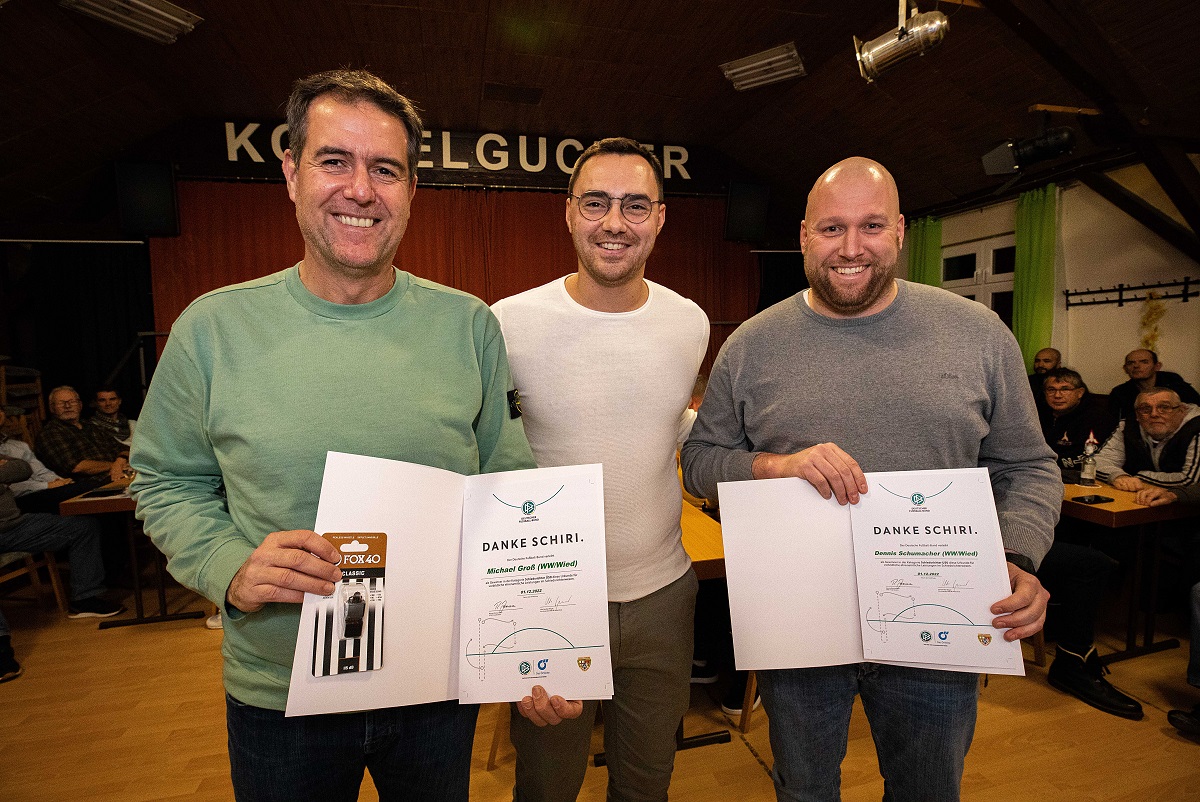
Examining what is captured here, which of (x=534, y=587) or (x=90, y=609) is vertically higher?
(x=534, y=587)

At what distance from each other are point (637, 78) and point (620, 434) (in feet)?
20.3

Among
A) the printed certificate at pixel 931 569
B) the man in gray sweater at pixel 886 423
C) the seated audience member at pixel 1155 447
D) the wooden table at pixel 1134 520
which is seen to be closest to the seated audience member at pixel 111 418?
the man in gray sweater at pixel 886 423

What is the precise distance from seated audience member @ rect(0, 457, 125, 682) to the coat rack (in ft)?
28.4

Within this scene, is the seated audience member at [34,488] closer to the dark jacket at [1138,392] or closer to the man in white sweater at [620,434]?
the man in white sweater at [620,434]

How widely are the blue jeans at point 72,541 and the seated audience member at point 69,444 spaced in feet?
2.76

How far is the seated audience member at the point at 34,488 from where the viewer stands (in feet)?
14.6

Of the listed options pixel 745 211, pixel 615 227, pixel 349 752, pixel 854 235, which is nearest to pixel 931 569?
pixel 854 235

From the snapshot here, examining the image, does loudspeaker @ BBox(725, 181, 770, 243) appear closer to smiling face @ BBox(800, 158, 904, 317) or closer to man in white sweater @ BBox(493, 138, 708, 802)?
man in white sweater @ BBox(493, 138, 708, 802)

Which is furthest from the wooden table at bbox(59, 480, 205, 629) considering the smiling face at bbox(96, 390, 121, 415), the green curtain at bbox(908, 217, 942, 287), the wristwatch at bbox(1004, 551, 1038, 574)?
the green curtain at bbox(908, 217, 942, 287)

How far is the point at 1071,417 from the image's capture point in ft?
15.0

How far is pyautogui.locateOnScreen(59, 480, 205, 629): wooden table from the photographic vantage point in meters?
3.71

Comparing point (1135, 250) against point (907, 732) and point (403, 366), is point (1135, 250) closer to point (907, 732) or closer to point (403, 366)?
point (907, 732)

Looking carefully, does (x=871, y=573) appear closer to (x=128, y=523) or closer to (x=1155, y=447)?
(x=1155, y=447)

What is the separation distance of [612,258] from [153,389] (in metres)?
0.97
